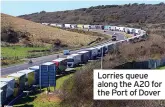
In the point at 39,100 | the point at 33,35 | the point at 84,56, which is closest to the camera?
the point at 39,100

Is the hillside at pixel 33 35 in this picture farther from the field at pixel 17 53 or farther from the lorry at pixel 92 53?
the lorry at pixel 92 53

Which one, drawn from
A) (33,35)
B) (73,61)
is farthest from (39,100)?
(33,35)

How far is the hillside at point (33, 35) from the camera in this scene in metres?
83.7

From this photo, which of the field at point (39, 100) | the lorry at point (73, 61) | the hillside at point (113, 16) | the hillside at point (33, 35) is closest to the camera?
the field at point (39, 100)

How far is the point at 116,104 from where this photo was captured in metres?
24.3

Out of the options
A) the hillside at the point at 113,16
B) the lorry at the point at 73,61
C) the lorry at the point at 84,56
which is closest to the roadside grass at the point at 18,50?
the lorry at the point at 84,56

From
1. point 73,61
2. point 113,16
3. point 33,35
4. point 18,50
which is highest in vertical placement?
point 113,16

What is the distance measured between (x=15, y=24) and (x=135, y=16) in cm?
8793

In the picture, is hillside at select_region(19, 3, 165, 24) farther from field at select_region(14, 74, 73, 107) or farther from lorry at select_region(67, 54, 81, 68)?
field at select_region(14, 74, 73, 107)

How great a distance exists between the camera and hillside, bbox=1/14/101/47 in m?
83.7

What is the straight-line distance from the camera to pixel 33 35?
89.8 meters

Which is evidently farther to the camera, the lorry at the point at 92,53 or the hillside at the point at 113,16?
the hillside at the point at 113,16

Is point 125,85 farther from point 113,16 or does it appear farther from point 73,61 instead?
point 113,16

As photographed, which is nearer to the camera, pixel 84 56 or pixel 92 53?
pixel 84 56
